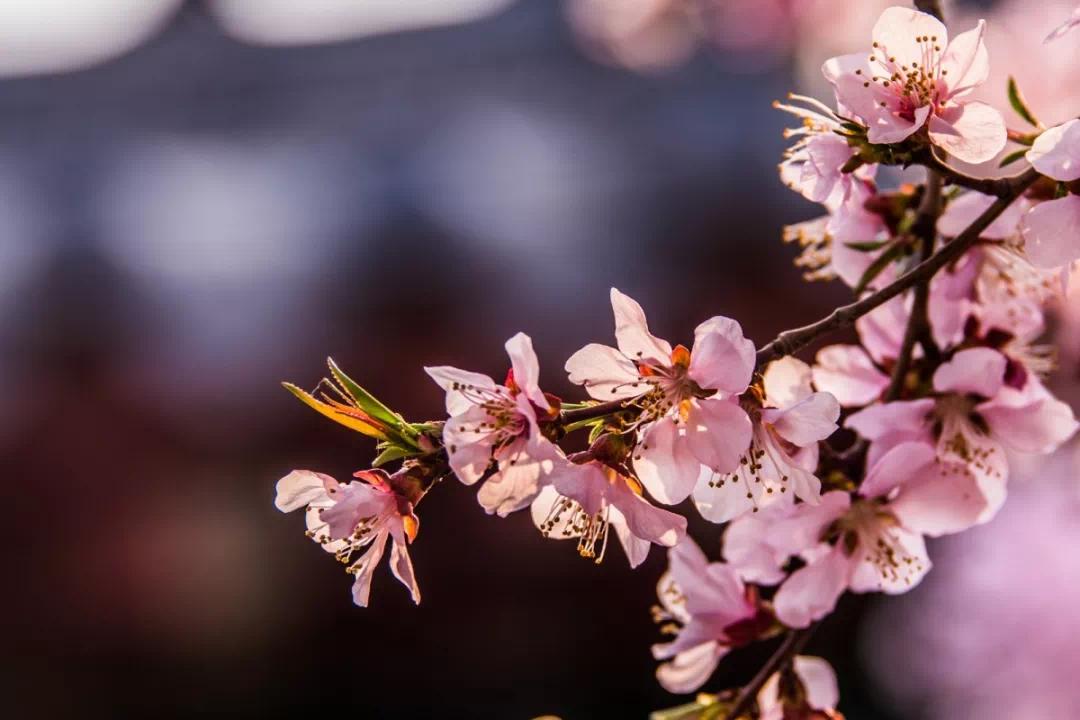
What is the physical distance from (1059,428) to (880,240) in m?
0.15

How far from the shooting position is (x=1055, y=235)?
0.49m

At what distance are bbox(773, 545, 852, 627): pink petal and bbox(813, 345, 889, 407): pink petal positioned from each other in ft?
0.33

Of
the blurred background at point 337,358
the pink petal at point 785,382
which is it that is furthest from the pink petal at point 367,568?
the blurred background at point 337,358

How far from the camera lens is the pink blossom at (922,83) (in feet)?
1.64

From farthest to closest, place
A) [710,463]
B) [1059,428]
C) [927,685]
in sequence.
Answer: [927,685], [1059,428], [710,463]

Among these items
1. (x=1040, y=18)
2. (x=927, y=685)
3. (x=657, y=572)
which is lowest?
(x=657, y=572)

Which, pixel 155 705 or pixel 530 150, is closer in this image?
pixel 155 705

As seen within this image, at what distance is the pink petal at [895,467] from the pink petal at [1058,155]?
6.7 inches

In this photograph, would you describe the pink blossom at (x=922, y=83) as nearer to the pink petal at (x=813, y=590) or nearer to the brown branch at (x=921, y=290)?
→ the brown branch at (x=921, y=290)

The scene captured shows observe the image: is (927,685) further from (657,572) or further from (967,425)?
(967,425)

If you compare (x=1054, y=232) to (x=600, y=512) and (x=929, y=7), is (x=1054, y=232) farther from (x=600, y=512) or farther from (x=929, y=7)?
(x=600, y=512)

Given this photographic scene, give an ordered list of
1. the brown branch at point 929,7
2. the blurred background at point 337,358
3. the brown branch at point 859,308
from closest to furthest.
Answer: the brown branch at point 859,308, the brown branch at point 929,7, the blurred background at point 337,358

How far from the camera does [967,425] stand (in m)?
0.62

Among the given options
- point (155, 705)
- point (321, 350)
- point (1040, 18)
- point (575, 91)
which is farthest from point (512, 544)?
point (1040, 18)
